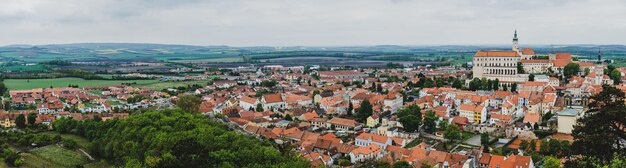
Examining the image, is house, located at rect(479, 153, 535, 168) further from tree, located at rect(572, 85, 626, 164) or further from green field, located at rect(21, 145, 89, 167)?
green field, located at rect(21, 145, 89, 167)

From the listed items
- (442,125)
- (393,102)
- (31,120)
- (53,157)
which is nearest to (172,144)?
(53,157)

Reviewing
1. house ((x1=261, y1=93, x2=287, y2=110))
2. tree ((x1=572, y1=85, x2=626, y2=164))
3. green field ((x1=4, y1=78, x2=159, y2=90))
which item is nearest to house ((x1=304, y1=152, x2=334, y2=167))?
tree ((x1=572, y1=85, x2=626, y2=164))

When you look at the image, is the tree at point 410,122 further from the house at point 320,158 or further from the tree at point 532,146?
the house at point 320,158

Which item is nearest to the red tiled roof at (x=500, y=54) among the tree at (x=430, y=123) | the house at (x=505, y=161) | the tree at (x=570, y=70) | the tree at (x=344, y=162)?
the tree at (x=570, y=70)

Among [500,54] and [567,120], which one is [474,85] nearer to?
[500,54]

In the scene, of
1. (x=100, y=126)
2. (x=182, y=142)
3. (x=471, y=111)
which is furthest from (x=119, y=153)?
(x=471, y=111)

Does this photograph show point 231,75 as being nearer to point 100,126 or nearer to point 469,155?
point 100,126
